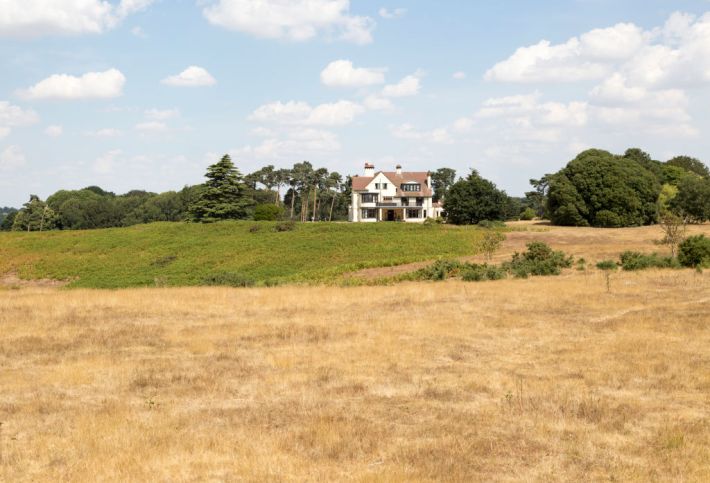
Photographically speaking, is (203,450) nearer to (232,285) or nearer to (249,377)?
(249,377)

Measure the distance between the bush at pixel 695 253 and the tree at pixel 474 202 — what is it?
161 ft

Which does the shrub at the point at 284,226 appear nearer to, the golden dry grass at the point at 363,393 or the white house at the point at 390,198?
the white house at the point at 390,198

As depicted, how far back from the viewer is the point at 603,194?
79.6 metres

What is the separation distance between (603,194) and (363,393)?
73.8m

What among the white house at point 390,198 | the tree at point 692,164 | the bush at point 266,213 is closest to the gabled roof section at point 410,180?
the white house at point 390,198

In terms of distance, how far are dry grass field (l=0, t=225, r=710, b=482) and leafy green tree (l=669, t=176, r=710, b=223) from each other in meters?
63.7

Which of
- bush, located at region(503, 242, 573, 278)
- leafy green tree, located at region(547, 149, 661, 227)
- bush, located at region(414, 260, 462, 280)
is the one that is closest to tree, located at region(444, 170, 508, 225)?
leafy green tree, located at region(547, 149, 661, 227)

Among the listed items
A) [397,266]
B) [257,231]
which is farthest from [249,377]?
[257,231]

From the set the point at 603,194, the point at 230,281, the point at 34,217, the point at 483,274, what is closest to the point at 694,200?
the point at 603,194

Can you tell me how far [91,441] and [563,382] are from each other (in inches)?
404

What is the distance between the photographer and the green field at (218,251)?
50688 mm

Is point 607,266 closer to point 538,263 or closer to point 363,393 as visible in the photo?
point 538,263

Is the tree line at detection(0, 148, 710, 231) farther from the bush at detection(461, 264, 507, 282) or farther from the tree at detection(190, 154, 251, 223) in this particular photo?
the bush at detection(461, 264, 507, 282)

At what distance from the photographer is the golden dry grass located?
9891 millimetres
